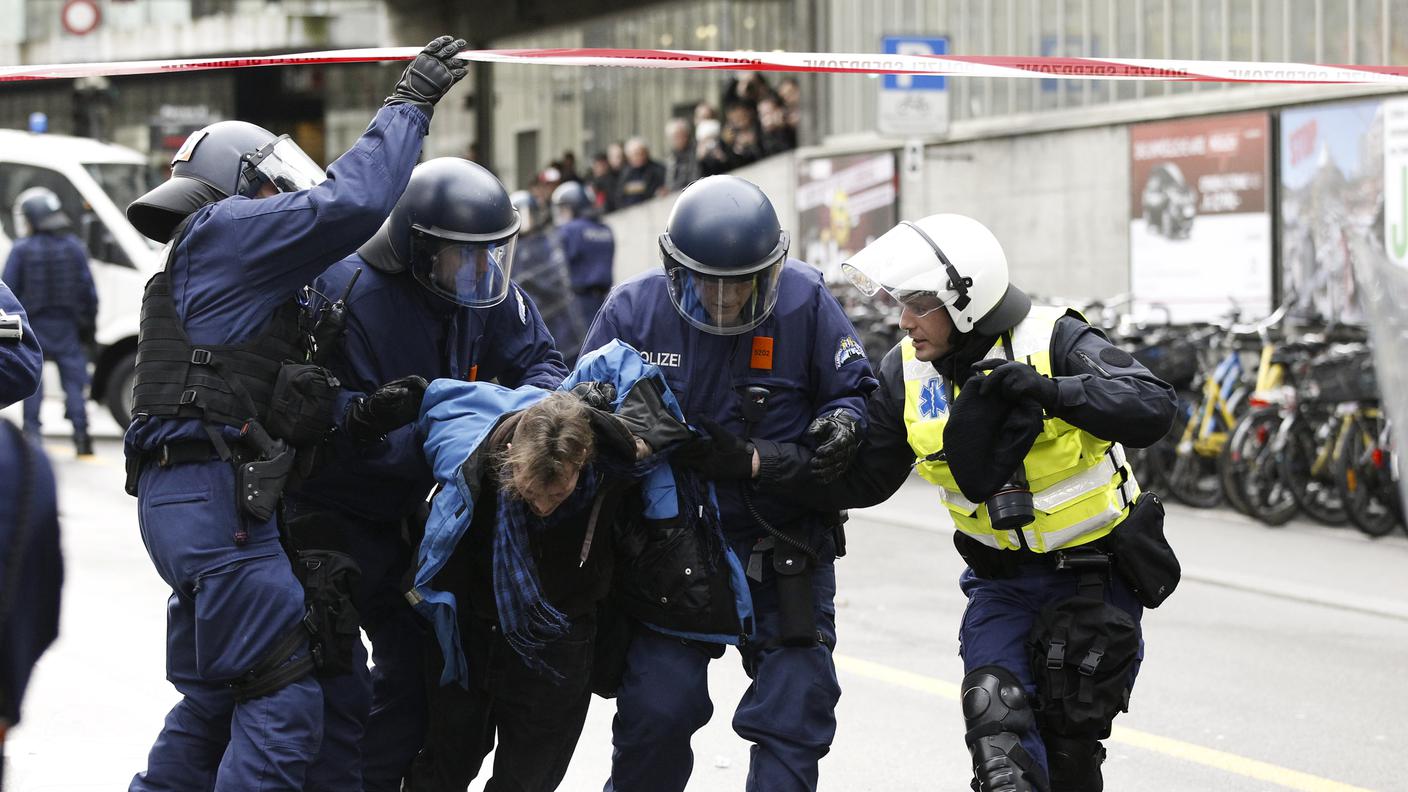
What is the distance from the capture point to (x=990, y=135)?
17219 mm

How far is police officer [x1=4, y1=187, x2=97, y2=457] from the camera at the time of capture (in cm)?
1357

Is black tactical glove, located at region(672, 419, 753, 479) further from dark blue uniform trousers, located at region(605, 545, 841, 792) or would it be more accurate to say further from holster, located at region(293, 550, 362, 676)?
holster, located at region(293, 550, 362, 676)

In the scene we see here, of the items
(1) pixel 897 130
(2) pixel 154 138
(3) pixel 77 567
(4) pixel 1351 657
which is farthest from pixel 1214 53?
(2) pixel 154 138

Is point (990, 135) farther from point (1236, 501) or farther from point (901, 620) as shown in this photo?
point (901, 620)

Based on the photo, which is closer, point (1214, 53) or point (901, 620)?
point (901, 620)

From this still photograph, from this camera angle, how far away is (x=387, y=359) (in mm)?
4758

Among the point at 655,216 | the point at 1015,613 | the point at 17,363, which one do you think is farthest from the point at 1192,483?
the point at 655,216

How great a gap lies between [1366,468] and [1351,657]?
313cm

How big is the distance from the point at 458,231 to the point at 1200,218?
10.9m

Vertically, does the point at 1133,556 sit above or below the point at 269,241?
below

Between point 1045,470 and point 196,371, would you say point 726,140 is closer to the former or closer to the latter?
point 1045,470

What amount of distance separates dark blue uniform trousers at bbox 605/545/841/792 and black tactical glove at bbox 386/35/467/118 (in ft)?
4.50

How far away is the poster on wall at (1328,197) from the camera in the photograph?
12.9 metres

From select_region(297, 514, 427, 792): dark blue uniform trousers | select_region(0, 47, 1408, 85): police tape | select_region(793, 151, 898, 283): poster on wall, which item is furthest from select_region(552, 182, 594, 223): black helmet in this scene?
select_region(297, 514, 427, 792): dark blue uniform trousers
